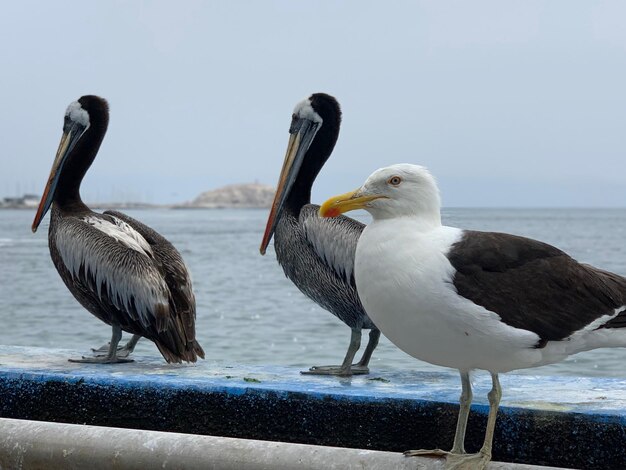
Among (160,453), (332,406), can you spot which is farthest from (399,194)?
(332,406)

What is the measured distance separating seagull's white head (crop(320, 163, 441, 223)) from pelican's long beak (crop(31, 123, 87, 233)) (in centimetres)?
335

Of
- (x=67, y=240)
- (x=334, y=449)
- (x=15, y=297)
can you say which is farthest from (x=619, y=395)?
(x=15, y=297)

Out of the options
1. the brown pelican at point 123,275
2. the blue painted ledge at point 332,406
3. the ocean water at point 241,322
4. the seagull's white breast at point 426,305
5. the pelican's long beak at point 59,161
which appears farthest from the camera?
the ocean water at point 241,322

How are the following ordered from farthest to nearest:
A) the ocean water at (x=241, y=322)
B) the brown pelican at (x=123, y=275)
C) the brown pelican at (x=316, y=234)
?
the ocean water at (x=241, y=322), the brown pelican at (x=123, y=275), the brown pelican at (x=316, y=234)

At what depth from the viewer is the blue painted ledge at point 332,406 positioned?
14.6ft

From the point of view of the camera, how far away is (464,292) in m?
3.46

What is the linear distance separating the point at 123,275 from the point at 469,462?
8.93 feet

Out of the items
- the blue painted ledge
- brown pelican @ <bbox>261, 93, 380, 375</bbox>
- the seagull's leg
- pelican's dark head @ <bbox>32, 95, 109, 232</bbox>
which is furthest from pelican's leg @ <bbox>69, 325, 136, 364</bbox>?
the seagull's leg

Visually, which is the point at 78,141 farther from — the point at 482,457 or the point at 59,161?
the point at 482,457

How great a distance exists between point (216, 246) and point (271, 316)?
93.6 feet

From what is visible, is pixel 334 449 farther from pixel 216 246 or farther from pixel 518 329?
pixel 216 246

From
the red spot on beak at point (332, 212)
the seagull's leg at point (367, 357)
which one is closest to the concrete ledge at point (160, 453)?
the red spot on beak at point (332, 212)

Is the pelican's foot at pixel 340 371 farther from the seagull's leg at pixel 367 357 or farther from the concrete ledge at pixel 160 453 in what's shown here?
the concrete ledge at pixel 160 453

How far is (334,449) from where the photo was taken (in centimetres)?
376
